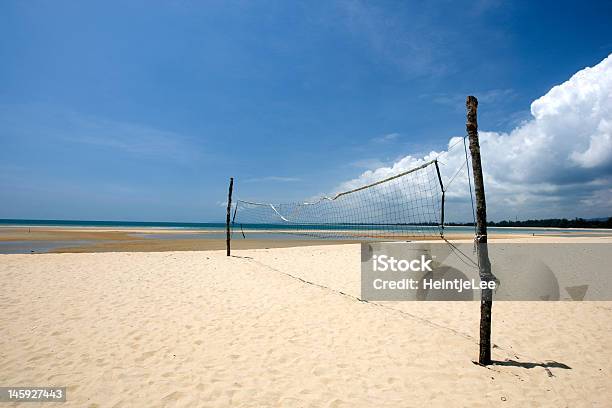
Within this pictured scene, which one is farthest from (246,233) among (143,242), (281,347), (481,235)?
(481,235)

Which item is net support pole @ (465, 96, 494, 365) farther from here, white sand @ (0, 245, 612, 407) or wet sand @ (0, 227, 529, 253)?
wet sand @ (0, 227, 529, 253)

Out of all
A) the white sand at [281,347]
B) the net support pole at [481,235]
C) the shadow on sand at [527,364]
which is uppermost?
the net support pole at [481,235]

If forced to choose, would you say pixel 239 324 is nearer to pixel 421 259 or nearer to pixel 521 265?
pixel 421 259

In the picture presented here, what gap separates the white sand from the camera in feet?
11.0

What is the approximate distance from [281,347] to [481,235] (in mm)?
3256

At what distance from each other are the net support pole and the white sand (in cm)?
35

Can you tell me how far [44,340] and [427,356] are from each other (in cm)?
562

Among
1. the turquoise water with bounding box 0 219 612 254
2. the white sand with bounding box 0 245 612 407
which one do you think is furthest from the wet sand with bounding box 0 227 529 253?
the white sand with bounding box 0 245 612 407

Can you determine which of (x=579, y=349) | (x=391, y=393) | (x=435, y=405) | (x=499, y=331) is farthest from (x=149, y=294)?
(x=579, y=349)

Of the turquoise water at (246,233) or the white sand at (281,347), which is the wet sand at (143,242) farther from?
the white sand at (281,347)

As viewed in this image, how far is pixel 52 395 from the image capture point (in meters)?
3.24

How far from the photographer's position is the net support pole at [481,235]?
160 inches

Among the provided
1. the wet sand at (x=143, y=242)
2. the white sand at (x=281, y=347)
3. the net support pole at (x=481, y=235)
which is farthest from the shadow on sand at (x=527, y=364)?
the wet sand at (x=143, y=242)

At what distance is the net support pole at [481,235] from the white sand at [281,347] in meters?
0.35
